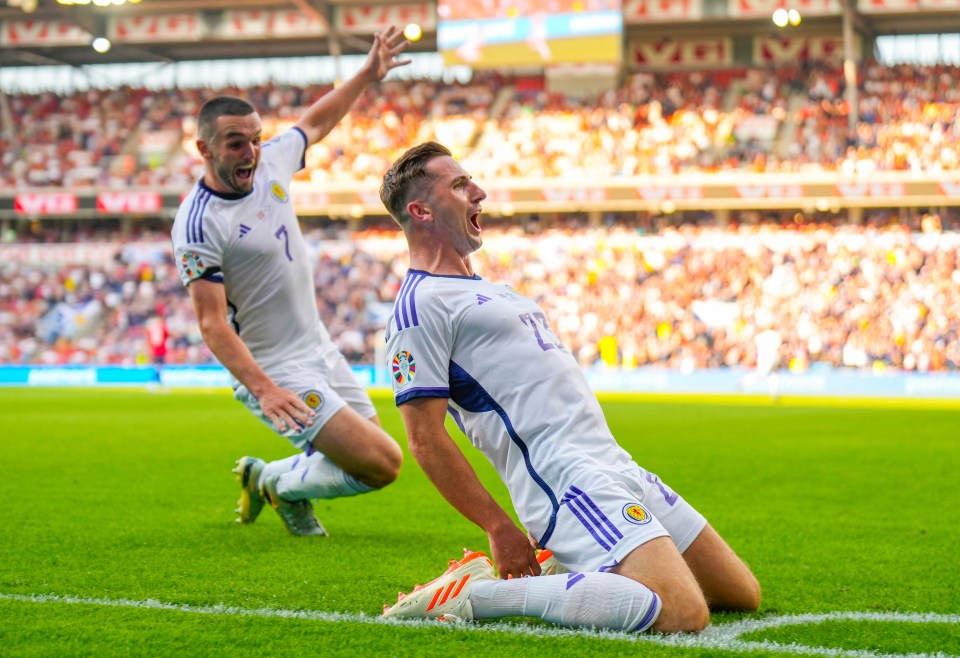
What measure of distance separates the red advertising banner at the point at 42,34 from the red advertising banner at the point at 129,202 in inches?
249

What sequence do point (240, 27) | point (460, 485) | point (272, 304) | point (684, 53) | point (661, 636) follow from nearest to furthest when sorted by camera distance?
point (661, 636) < point (460, 485) < point (272, 304) < point (684, 53) < point (240, 27)

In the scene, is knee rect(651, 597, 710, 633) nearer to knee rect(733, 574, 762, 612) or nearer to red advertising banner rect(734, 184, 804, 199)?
knee rect(733, 574, 762, 612)

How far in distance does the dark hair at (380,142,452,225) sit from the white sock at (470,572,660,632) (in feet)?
4.49

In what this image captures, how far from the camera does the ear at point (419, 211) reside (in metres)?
4.35

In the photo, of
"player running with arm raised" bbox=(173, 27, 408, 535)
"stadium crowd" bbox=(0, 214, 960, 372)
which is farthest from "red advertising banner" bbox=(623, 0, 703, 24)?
"player running with arm raised" bbox=(173, 27, 408, 535)

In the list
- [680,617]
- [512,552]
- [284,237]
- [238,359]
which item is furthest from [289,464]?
[680,617]

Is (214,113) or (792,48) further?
(792,48)

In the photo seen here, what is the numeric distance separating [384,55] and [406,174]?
3.04 metres

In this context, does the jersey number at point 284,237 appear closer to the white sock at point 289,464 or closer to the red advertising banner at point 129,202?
the white sock at point 289,464

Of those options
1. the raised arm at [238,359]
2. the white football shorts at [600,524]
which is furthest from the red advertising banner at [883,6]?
the white football shorts at [600,524]

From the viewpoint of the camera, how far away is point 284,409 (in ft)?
18.6

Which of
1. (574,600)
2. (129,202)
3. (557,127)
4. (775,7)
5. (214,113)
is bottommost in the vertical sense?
(574,600)

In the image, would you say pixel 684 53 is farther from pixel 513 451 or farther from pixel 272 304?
pixel 513 451

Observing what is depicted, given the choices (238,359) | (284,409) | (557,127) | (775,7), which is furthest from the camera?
(557,127)
